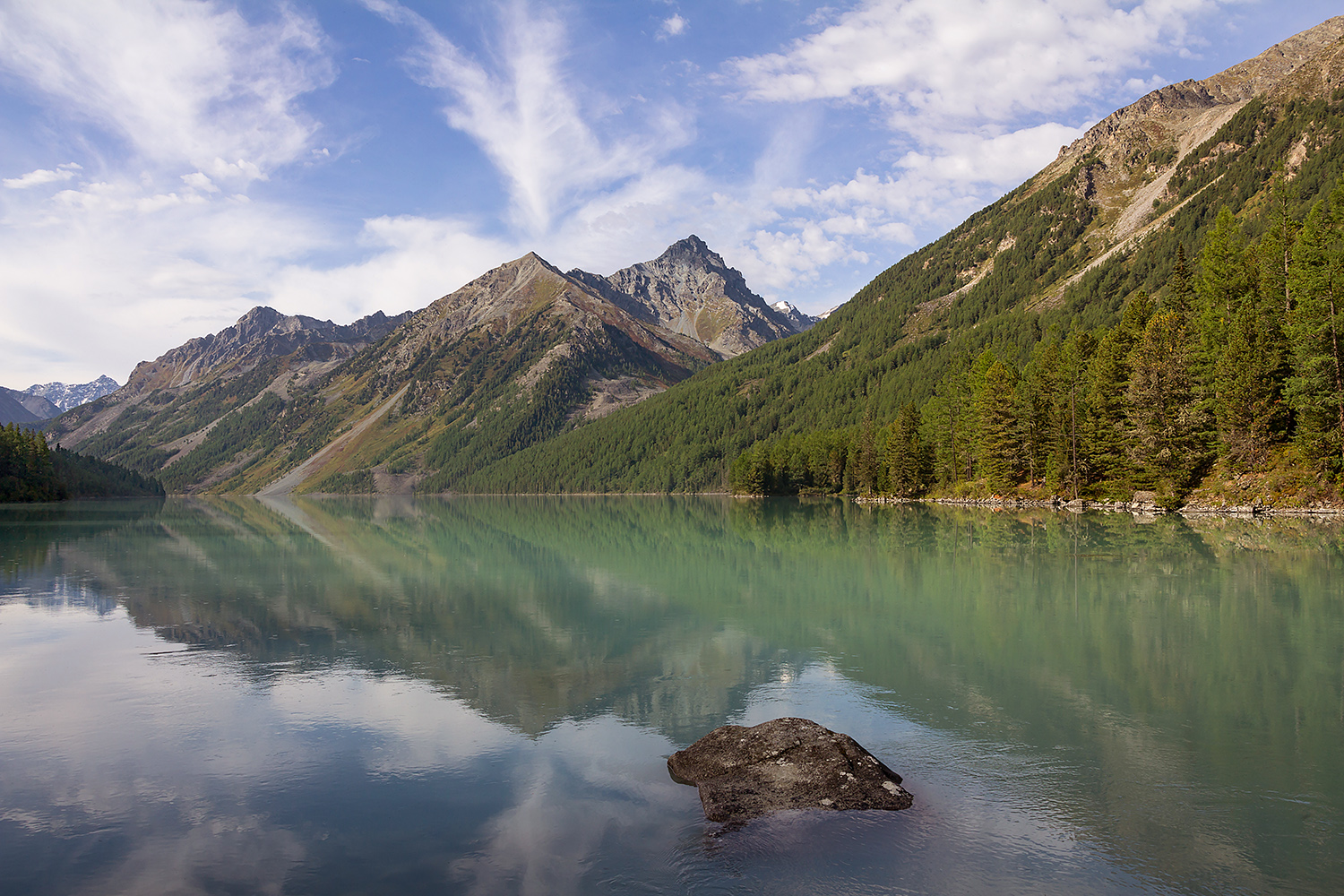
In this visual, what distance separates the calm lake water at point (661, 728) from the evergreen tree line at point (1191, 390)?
30130 mm

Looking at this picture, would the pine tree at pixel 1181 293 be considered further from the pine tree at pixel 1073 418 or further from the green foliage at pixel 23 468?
the green foliage at pixel 23 468

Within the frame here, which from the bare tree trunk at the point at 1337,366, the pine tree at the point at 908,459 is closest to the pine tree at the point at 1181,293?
the bare tree trunk at the point at 1337,366

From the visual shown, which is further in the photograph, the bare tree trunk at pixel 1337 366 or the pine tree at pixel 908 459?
the pine tree at pixel 908 459

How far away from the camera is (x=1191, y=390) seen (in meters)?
71.6

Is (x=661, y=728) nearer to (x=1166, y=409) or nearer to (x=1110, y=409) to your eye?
(x=1166, y=409)

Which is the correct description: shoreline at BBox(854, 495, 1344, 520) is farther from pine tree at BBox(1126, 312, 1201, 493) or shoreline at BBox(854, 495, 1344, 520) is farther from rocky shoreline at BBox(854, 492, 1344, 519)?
pine tree at BBox(1126, 312, 1201, 493)

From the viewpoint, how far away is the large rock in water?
1168 cm

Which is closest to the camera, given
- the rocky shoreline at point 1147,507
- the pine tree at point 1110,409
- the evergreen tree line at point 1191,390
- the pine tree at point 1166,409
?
the evergreen tree line at point 1191,390

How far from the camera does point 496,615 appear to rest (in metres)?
30.0

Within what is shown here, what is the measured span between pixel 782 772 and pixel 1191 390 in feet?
253

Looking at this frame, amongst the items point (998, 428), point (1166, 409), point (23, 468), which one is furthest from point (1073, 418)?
point (23, 468)

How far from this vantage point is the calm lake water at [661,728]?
33.5 feet

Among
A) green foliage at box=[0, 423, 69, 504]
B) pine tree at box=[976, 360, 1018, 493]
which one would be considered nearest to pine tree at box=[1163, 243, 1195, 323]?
pine tree at box=[976, 360, 1018, 493]

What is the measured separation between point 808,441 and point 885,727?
150 metres
